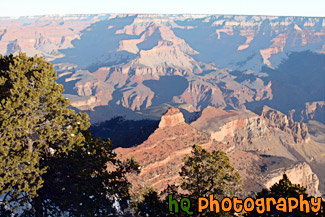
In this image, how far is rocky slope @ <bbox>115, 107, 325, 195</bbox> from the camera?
73938mm

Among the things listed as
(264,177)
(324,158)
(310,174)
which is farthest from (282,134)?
(264,177)

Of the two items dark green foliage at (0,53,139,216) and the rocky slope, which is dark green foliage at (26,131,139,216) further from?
the rocky slope

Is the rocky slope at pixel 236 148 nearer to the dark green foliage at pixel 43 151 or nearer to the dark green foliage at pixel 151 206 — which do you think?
the dark green foliage at pixel 151 206

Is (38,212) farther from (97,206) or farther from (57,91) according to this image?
(57,91)

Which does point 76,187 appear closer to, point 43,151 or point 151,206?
point 43,151

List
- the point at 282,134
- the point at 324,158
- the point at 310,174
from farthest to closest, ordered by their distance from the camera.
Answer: the point at 282,134 < the point at 324,158 < the point at 310,174

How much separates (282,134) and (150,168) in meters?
126

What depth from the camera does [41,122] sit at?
3122cm

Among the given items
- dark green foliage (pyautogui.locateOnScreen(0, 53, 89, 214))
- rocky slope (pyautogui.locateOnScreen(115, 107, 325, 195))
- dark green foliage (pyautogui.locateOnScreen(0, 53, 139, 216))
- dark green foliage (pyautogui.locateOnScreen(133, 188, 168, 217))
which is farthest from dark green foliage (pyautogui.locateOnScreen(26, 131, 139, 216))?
rocky slope (pyautogui.locateOnScreen(115, 107, 325, 195))

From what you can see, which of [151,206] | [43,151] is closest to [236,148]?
[151,206]

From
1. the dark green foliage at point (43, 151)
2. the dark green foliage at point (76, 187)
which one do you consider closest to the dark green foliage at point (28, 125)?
the dark green foliage at point (43, 151)

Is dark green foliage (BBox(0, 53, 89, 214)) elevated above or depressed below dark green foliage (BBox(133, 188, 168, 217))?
above

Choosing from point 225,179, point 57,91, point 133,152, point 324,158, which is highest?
point 324,158

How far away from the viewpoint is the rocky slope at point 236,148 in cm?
7394
